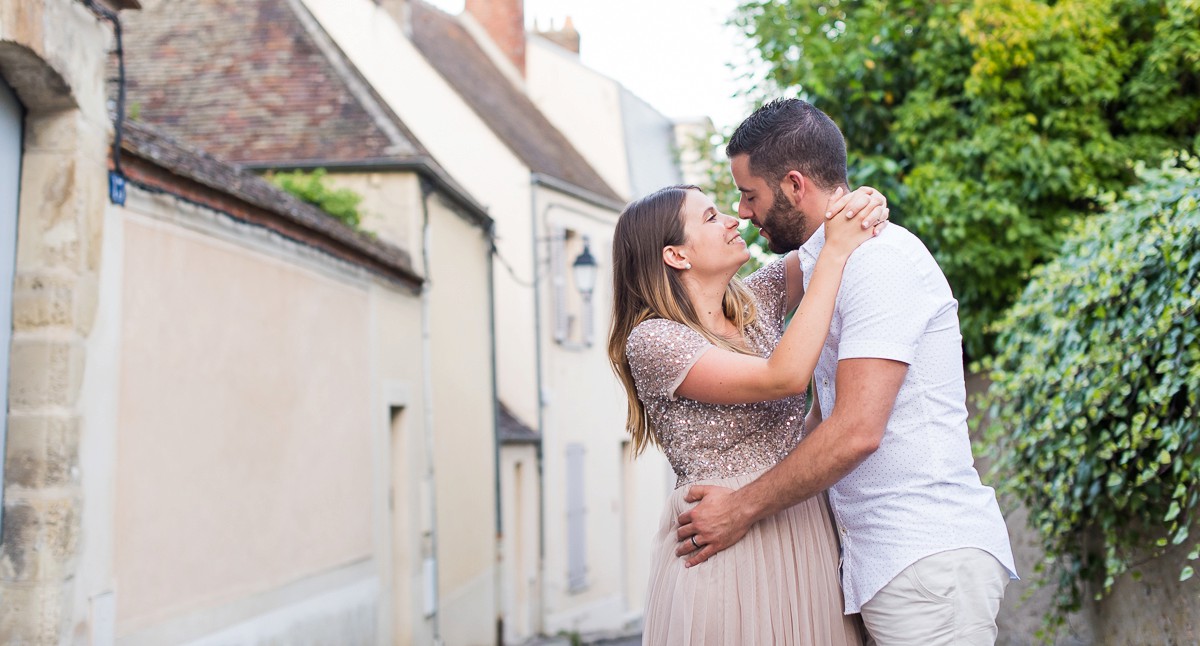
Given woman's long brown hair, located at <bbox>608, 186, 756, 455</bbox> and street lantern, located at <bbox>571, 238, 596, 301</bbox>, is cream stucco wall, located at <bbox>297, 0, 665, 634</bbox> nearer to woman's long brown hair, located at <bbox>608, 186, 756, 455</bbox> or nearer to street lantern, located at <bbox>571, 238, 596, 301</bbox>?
street lantern, located at <bbox>571, 238, 596, 301</bbox>

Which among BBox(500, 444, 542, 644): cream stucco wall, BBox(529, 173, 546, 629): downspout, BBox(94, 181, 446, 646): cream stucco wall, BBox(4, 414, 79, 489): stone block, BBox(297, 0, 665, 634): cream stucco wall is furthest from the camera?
BBox(529, 173, 546, 629): downspout

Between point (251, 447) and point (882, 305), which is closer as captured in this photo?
point (882, 305)

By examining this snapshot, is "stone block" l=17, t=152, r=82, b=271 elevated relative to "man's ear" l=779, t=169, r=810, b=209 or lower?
elevated

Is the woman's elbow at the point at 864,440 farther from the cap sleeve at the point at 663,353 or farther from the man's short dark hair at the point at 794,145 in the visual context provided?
the man's short dark hair at the point at 794,145

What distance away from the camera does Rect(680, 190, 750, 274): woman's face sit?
2.87m

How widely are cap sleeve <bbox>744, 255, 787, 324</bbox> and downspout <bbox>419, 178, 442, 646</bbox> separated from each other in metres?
7.50

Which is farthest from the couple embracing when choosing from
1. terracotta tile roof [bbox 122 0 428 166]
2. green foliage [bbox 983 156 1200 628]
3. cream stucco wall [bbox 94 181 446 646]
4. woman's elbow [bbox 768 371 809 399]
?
terracotta tile roof [bbox 122 0 428 166]

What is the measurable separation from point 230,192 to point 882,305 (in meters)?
4.83

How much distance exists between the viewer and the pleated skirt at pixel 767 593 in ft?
8.85

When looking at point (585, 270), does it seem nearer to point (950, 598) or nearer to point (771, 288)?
point (771, 288)

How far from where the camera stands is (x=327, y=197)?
10516 mm

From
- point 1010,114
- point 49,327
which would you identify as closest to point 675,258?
point 49,327

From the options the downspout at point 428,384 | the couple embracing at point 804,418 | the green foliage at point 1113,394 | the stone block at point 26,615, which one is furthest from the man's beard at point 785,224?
the downspout at point 428,384

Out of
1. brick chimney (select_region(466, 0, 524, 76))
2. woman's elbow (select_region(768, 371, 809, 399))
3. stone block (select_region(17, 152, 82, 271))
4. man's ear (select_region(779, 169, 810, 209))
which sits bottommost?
woman's elbow (select_region(768, 371, 809, 399))
